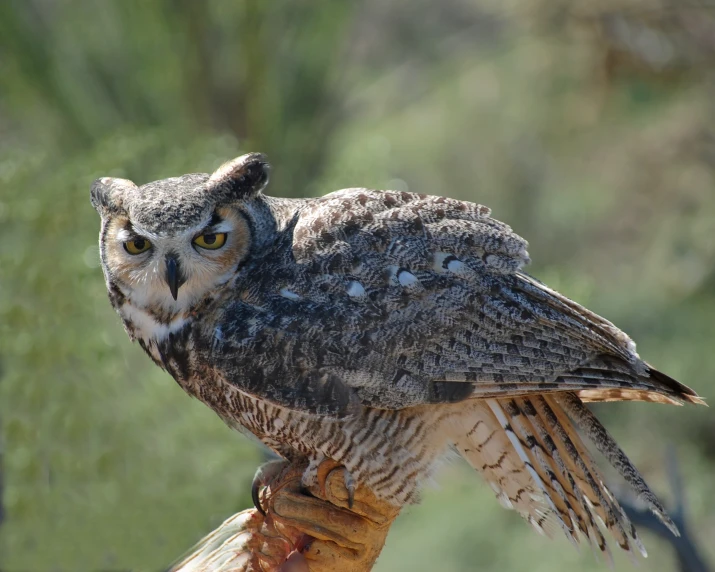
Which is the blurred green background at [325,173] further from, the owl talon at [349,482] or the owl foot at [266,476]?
the owl foot at [266,476]

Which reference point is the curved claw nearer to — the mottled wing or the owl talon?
the owl talon

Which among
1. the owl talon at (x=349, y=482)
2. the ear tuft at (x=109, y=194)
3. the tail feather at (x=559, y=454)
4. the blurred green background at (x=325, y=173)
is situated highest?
the blurred green background at (x=325, y=173)

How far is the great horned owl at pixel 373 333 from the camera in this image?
1.68 meters

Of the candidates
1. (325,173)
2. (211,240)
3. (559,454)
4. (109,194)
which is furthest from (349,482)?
(325,173)

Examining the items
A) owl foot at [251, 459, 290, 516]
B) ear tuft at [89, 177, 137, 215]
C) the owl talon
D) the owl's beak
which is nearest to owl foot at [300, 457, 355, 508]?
the owl talon

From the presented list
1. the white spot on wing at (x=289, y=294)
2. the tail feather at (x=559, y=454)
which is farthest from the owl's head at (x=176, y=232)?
the tail feather at (x=559, y=454)

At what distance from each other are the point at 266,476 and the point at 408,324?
21.9 inches

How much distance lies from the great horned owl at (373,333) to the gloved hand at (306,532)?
0.07m

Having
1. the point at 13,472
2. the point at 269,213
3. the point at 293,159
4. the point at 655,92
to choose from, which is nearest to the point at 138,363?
the point at 13,472

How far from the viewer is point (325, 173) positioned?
17.4 ft

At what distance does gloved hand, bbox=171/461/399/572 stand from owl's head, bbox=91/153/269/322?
0.48 meters

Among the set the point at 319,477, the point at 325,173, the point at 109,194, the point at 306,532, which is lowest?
the point at 306,532

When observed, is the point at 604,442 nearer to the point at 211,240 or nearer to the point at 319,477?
the point at 319,477

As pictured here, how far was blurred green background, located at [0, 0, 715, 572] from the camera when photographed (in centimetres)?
311
